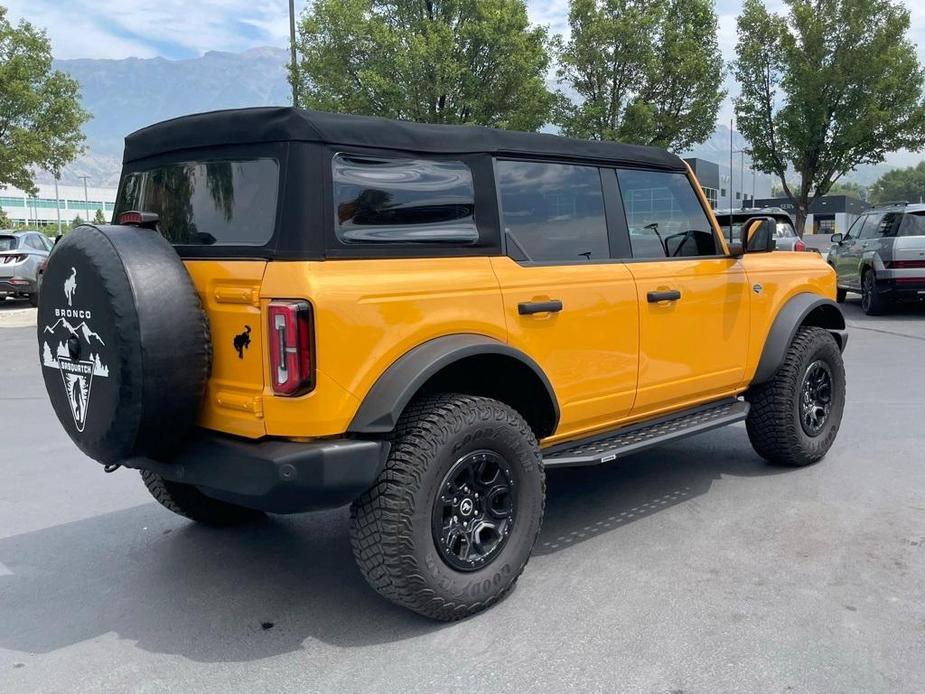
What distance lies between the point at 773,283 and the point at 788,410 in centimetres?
79

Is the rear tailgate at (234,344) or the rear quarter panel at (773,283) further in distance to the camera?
the rear quarter panel at (773,283)

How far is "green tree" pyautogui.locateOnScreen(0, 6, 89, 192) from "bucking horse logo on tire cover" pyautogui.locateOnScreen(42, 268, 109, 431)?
21.2 m

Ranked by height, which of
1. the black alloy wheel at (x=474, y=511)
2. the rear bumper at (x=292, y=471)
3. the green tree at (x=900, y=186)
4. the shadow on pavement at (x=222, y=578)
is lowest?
the shadow on pavement at (x=222, y=578)

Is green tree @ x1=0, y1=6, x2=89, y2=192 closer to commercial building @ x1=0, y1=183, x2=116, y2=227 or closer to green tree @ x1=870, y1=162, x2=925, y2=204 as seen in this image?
commercial building @ x1=0, y1=183, x2=116, y2=227

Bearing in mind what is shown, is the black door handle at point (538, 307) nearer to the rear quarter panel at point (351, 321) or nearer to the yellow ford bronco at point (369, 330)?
the yellow ford bronco at point (369, 330)

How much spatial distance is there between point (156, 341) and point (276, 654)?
49.5 inches

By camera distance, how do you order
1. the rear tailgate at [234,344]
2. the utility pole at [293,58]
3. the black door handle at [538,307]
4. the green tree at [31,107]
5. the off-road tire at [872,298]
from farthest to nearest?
the green tree at [31,107] < the utility pole at [293,58] < the off-road tire at [872,298] < the black door handle at [538,307] < the rear tailgate at [234,344]

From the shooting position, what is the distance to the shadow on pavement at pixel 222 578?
3307 mm

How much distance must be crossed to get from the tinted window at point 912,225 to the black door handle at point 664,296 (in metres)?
10.6

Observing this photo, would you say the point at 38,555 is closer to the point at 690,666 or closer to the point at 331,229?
the point at 331,229

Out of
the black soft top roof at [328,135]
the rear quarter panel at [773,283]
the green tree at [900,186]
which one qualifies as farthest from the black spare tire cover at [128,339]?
the green tree at [900,186]

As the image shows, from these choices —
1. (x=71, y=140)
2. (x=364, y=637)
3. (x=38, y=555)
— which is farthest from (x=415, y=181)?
(x=71, y=140)

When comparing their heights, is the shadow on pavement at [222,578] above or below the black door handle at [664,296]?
below

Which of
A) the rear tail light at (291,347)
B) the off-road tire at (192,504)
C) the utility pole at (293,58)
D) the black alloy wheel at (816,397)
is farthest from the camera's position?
the utility pole at (293,58)
